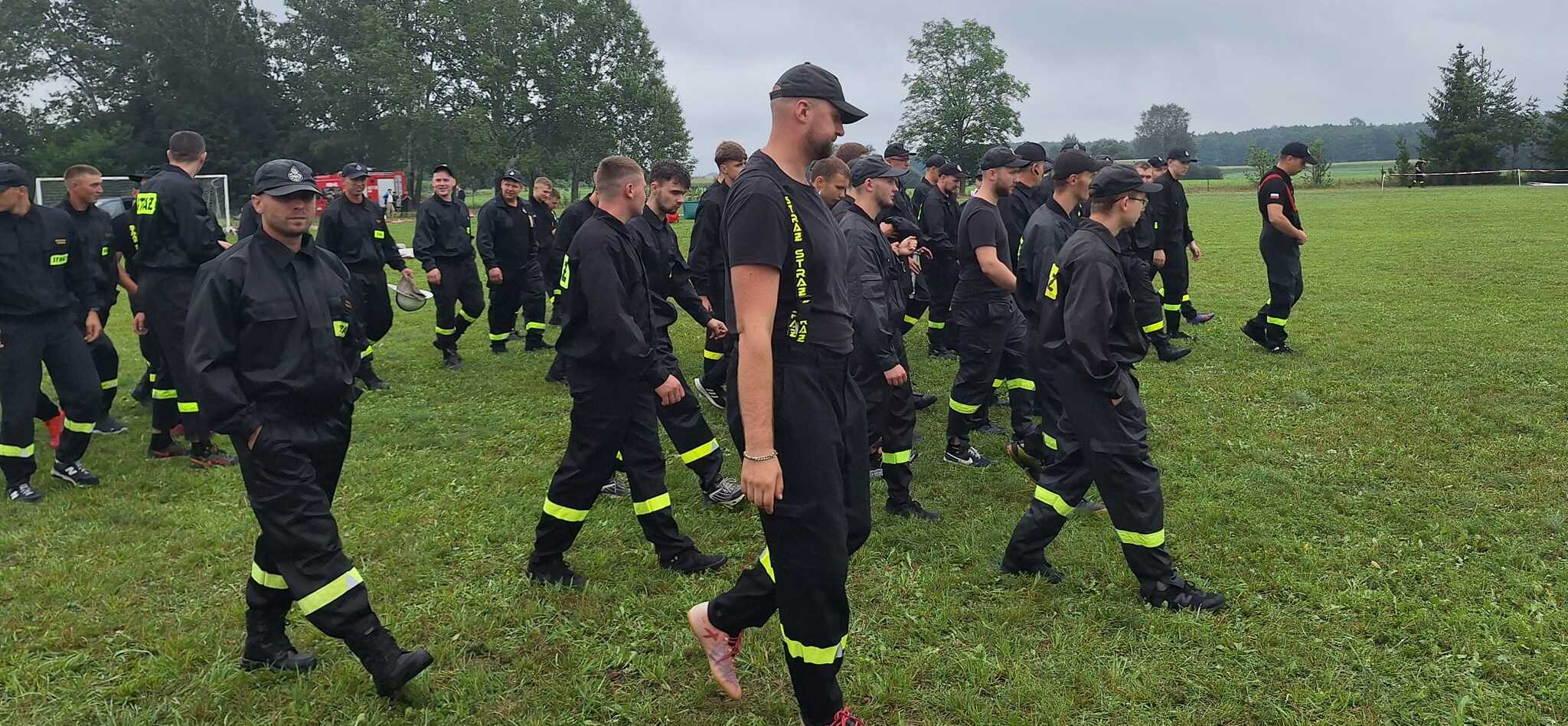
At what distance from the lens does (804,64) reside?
114 inches

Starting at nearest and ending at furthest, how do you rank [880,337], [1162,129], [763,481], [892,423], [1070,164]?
[763,481]
[880,337]
[892,423]
[1070,164]
[1162,129]

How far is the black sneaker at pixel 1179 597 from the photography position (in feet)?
14.0

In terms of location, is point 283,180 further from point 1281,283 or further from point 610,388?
point 1281,283

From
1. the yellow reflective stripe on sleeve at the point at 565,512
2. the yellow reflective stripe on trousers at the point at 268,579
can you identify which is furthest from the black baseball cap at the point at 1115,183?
the yellow reflective stripe on trousers at the point at 268,579

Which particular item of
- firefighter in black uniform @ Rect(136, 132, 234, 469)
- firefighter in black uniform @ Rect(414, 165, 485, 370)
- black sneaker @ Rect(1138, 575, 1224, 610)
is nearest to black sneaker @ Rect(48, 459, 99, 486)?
firefighter in black uniform @ Rect(136, 132, 234, 469)

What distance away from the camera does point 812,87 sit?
2867 mm

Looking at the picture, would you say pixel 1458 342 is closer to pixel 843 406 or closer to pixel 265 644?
pixel 843 406

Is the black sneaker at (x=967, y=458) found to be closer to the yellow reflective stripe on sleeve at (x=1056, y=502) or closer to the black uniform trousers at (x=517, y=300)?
the yellow reflective stripe on sleeve at (x=1056, y=502)

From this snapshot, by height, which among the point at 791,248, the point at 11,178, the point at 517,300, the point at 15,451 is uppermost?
the point at 11,178

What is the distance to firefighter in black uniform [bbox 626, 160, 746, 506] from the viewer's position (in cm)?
563

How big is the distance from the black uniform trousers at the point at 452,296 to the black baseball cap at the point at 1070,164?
23.9 feet

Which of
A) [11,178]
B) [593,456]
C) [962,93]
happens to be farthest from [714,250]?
[962,93]

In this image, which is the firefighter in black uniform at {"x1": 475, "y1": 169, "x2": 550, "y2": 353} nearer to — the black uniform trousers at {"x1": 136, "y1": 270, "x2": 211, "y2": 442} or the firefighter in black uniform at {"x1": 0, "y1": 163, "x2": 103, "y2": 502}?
the black uniform trousers at {"x1": 136, "y1": 270, "x2": 211, "y2": 442}

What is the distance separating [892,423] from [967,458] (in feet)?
4.35
